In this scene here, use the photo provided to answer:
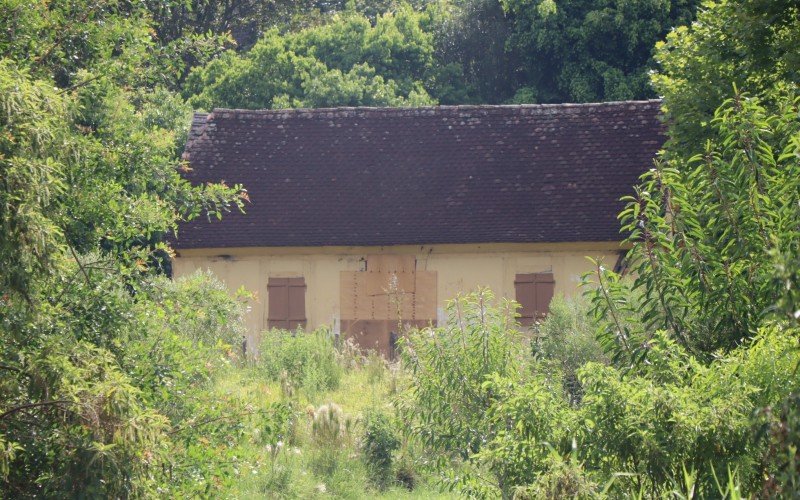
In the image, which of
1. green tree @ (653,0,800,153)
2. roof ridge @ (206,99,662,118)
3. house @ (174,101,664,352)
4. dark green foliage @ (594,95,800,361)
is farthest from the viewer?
roof ridge @ (206,99,662,118)

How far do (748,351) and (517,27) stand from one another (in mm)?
30853

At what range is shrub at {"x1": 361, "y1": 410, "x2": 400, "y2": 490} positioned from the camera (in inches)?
554

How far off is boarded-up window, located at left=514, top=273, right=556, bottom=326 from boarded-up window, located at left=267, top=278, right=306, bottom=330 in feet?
14.5

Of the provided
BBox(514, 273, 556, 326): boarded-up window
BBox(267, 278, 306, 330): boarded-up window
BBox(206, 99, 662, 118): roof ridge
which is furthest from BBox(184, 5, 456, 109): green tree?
BBox(514, 273, 556, 326): boarded-up window

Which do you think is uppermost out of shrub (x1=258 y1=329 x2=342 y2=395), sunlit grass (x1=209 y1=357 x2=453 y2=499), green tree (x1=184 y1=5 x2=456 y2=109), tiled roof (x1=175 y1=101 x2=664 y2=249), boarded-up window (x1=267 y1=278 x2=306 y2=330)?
green tree (x1=184 y1=5 x2=456 y2=109)

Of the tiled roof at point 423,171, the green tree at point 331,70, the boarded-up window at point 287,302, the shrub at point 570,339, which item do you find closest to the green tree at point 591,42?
the green tree at point 331,70

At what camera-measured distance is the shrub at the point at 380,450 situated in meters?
14.1

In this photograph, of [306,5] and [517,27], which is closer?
[517,27]

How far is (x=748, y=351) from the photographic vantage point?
7453 millimetres

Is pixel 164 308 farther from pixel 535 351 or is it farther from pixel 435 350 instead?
pixel 535 351

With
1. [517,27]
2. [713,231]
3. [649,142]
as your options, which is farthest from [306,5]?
[713,231]

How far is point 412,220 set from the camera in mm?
25156

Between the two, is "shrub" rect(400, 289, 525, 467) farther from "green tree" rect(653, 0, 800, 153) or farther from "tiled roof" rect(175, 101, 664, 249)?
"tiled roof" rect(175, 101, 664, 249)

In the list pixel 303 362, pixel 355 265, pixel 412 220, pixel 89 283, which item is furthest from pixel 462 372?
pixel 355 265
